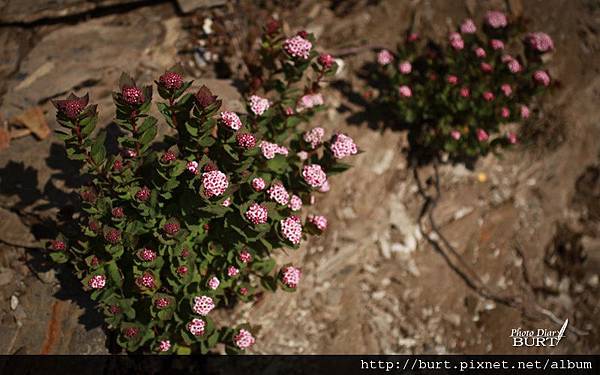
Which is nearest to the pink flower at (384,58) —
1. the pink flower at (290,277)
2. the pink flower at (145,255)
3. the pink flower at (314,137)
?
the pink flower at (314,137)

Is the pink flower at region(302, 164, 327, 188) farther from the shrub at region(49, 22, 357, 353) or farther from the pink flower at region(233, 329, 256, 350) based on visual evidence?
the pink flower at region(233, 329, 256, 350)

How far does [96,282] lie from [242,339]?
1.37 m

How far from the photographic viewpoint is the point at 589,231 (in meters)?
6.91

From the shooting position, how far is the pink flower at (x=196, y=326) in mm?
4152

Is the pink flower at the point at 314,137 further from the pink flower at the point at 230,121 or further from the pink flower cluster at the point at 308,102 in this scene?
the pink flower at the point at 230,121

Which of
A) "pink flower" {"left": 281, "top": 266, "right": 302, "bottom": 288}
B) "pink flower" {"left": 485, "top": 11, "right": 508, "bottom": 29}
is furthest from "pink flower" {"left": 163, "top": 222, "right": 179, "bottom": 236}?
"pink flower" {"left": 485, "top": 11, "right": 508, "bottom": 29}

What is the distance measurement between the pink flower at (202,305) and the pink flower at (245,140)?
1.34 meters

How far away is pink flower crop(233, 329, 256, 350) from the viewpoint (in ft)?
14.6

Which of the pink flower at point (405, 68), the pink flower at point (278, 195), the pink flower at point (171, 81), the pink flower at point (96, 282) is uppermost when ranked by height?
the pink flower at point (171, 81)

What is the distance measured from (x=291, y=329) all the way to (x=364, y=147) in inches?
91.1

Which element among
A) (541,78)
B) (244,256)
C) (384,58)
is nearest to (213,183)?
Result: (244,256)

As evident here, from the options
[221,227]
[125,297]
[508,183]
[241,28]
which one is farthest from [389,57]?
[125,297]

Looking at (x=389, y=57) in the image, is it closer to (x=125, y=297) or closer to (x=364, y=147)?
(x=364, y=147)

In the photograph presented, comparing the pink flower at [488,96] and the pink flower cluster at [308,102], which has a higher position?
the pink flower cluster at [308,102]
